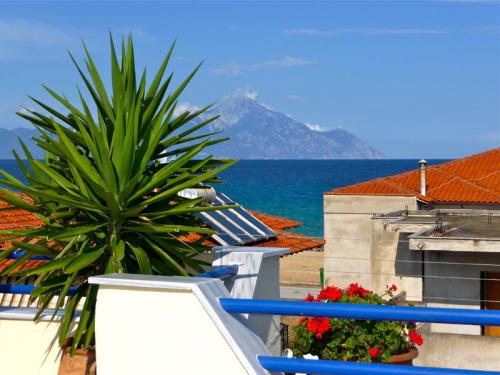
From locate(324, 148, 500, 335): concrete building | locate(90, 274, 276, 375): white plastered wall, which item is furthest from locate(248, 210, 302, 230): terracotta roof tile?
locate(90, 274, 276, 375): white plastered wall

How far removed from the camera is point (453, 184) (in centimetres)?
3300

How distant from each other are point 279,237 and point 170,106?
1395cm

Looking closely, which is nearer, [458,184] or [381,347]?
[381,347]

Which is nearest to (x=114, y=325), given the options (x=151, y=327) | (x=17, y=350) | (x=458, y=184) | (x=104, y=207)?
(x=151, y=327)

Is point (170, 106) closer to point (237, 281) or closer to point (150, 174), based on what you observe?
point (150, 174)

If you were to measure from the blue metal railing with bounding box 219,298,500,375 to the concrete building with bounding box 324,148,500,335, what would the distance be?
9830 mm

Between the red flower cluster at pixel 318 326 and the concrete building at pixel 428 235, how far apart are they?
16.5 feet

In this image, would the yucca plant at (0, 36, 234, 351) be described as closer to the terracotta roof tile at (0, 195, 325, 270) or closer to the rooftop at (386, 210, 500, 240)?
the terracotta roof tile at (0, 195, 325, 270)

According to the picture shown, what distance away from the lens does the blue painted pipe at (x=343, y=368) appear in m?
4.04

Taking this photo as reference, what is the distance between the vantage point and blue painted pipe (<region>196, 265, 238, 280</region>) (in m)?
5.26

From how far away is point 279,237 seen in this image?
20.1 m

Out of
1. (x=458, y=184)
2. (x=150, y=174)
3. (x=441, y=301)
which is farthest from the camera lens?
(x=458, y=184)

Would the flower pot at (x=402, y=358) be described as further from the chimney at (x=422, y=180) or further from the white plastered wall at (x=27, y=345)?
the chimney at (x=422, y=180)

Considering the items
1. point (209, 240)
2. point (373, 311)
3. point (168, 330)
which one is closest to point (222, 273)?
point (168, 330)
